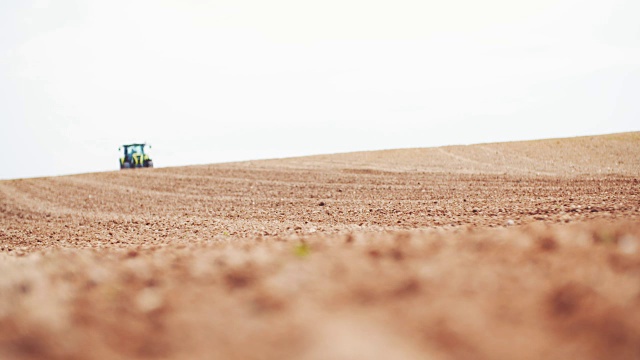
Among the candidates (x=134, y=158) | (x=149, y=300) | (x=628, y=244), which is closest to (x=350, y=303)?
(x=149, y=300)

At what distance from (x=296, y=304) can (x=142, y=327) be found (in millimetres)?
644

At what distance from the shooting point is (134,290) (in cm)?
272

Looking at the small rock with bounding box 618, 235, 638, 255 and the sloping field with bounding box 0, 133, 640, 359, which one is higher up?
the small rock with bounding box 618, 235, 638, 255

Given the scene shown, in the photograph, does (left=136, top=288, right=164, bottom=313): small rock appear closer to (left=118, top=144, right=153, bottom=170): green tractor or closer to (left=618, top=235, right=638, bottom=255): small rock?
(left=618, top=235, right=638, bottom=255): small rock

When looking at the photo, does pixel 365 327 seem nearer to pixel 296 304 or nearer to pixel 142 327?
pixel 296 304

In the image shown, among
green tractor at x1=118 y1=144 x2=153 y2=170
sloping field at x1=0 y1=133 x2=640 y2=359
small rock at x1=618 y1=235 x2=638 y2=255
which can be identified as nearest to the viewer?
sloping field at x1=0 y1=133 x2=640 y2=359

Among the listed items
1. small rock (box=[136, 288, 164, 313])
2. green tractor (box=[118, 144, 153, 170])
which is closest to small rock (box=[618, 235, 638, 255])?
small rock (box=[136, 288, 164, 313])

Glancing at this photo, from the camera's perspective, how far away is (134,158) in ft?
88.0

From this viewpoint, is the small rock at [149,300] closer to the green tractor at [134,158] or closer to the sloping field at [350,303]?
the sloping field at [350,303]

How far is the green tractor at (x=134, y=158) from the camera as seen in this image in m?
26.8

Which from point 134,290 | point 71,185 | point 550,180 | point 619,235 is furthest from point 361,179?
point 134,290

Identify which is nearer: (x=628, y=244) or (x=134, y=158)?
(x=628, y=244)

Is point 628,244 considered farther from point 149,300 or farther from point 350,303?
point 149,300

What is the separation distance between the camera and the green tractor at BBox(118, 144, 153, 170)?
26.8 meters
